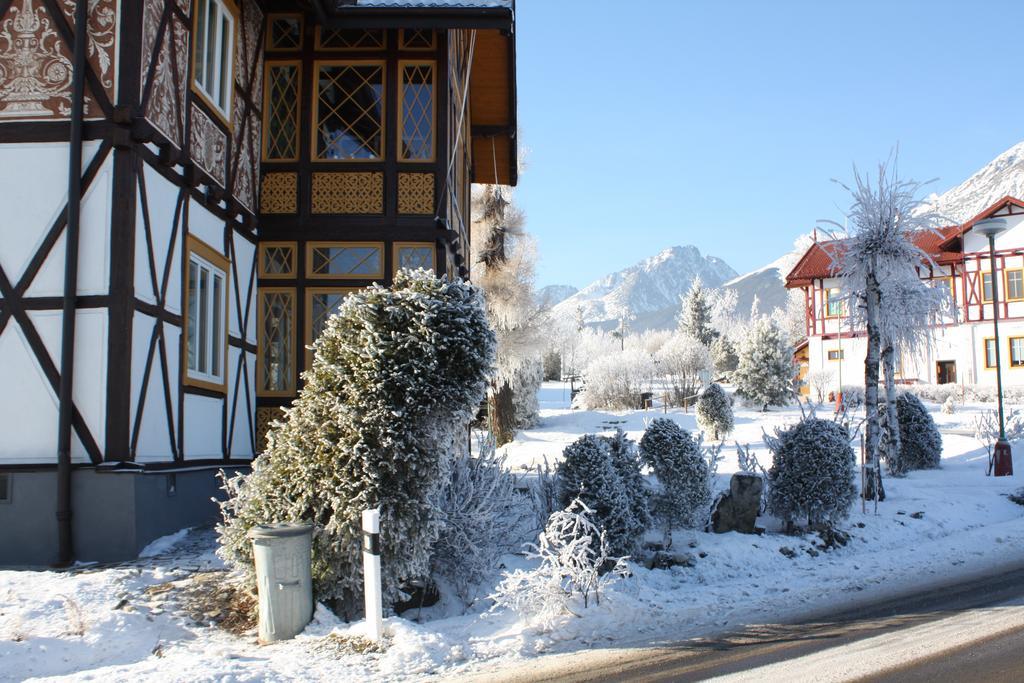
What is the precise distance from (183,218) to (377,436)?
4340mm

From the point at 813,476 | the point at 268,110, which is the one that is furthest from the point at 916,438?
the point at 268,110

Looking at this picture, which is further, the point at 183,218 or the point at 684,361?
the point at 684,361

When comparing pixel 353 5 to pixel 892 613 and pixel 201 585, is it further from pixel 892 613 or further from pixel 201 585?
pixel 892 613

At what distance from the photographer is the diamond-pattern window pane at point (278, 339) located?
12.8 m

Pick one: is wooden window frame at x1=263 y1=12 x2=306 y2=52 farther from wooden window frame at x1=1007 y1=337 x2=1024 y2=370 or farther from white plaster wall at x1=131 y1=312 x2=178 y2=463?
wooden window frame at x1=1007 y1=337 x2=1024 y2=370

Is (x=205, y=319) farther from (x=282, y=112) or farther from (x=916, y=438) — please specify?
(x=916, y=438)

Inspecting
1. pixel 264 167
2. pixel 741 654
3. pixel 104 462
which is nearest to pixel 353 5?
pixel 264 167

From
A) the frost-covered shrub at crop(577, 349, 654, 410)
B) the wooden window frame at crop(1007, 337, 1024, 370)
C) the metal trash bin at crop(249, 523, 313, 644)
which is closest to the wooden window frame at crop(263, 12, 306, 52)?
the metal trash bin at crop(249, 523, 313, 644)

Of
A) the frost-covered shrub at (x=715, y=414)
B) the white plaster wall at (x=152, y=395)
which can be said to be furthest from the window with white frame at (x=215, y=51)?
the frost-covered shrub at (x=715, y=414)

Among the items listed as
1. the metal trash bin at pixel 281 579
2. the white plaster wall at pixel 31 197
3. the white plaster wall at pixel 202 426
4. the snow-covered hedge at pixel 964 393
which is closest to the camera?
the metal trash bin at pixel 281 579

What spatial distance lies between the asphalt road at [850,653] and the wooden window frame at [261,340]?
7364mm

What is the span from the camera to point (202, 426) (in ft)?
34.8

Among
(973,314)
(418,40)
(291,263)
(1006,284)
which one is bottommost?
(291,263)

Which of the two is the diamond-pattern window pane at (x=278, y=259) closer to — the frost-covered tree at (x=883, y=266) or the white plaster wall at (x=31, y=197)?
the white plaster wall at (x=31, y=197)
